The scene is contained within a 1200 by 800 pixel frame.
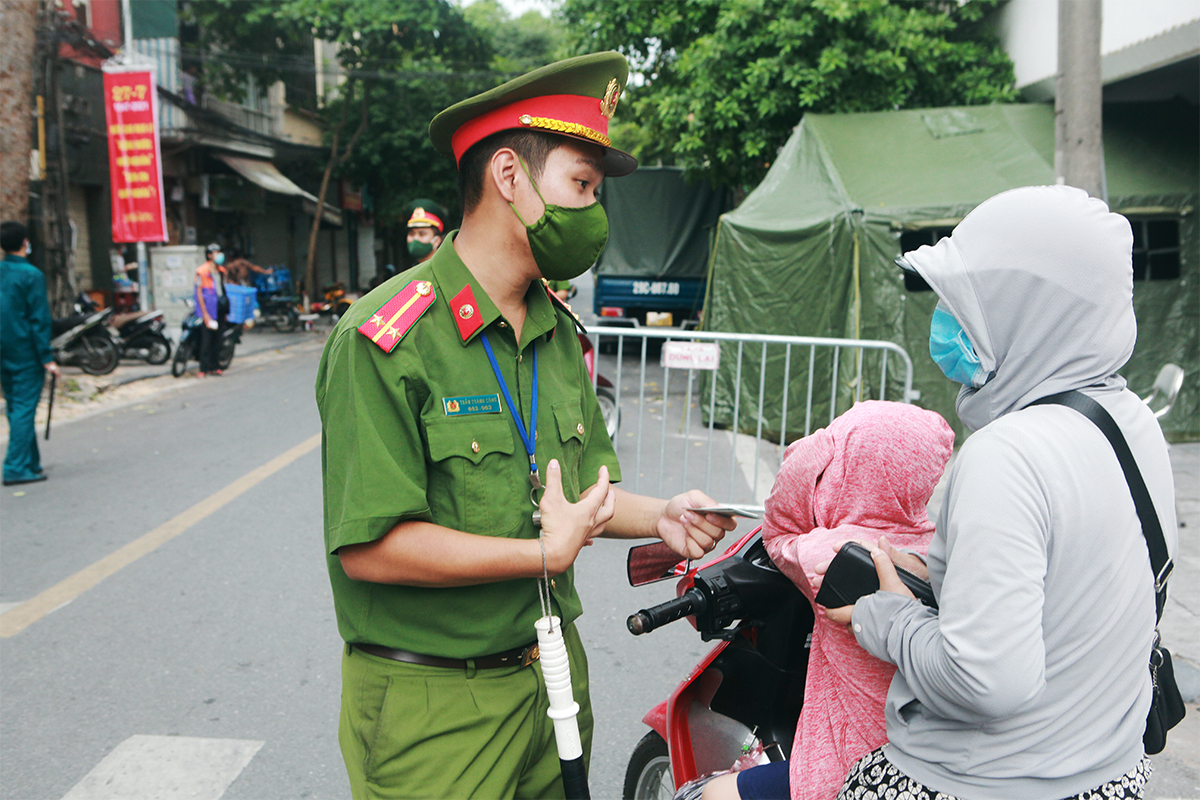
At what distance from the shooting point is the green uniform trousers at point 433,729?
5.39 ft

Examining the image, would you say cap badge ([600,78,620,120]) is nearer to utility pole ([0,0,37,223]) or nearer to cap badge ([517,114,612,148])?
cap badge ([517,114,612,148])

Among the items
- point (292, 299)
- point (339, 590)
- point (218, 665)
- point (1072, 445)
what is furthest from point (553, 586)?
point (292, 299)

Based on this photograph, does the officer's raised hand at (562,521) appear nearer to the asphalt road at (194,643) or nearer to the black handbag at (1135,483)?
the black handbag at (1135,483)

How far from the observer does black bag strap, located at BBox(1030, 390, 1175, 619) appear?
1.33 metres

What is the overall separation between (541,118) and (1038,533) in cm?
103

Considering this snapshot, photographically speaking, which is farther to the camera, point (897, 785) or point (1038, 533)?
point (897, 785)

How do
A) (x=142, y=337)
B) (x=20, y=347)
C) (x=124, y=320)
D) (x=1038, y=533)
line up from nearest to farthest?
1. (x=1038, y=533)
2. (x=20, y=347)
3. (x=124, y=320)
4. (x=142, y=337)

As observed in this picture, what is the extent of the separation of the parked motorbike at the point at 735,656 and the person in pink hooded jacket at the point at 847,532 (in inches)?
7.0

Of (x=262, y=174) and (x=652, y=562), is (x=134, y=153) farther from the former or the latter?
(x=652, y=562)

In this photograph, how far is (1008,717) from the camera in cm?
136

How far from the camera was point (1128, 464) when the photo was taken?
4.36ft

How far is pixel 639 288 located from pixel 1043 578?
14.0 m

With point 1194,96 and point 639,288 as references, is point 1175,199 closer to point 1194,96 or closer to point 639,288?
point 1194,96

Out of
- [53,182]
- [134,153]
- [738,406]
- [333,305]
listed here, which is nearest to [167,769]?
[738,406]
